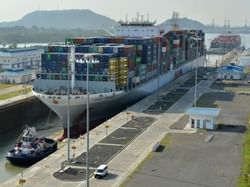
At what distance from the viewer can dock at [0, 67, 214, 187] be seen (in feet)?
102

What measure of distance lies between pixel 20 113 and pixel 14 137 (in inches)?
366

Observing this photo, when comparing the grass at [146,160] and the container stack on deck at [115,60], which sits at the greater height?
the container stack on deck at [115,60]

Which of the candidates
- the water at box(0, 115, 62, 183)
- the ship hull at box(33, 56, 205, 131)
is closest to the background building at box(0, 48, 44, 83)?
the water at box(0, 115, 62, 183)

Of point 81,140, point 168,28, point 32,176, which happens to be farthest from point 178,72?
point 32,176

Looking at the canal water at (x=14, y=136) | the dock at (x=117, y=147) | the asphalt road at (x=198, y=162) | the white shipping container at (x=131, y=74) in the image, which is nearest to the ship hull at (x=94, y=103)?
the white shipping container at (x=131, y=74)

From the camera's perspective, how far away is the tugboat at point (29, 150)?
39.8 m

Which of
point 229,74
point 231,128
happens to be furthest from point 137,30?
point 231,128

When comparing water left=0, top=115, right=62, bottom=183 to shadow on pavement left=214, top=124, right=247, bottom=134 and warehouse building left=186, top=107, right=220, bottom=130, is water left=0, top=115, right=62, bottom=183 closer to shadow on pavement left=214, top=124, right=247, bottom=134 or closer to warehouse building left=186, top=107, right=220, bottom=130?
warehouse building left=186, top=107, right=220, bottom=130

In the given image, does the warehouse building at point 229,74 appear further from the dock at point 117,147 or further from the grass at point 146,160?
the grass at point 146,160

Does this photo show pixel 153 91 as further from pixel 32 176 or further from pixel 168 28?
pixel 32 176

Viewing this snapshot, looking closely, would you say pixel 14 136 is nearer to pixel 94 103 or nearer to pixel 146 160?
pixel 94 103

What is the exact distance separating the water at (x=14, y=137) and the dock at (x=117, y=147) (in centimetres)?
447

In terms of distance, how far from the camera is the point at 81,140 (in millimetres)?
41219

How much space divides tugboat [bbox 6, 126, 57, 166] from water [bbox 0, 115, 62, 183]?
2.52ft
